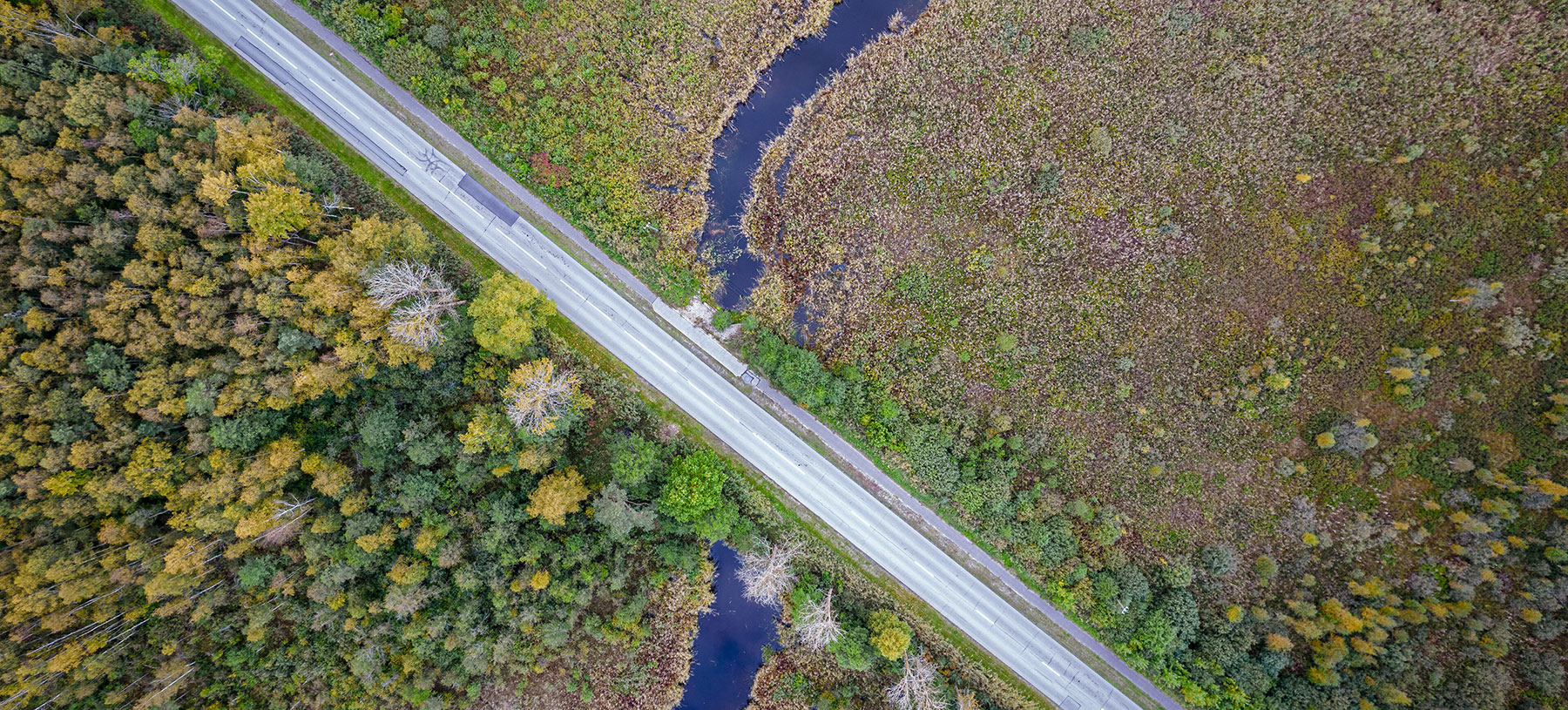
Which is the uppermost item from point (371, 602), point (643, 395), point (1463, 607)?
point (1463, 607)

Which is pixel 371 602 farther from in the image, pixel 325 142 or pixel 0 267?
pixel 325 142

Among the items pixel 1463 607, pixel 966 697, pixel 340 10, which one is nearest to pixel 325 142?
pixel 340 10

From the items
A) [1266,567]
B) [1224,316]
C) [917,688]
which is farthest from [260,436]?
[1266,567]

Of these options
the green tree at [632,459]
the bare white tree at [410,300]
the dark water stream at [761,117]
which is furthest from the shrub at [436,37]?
the green tree at [632,459]

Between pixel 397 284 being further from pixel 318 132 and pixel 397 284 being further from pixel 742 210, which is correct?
pixel 742 210

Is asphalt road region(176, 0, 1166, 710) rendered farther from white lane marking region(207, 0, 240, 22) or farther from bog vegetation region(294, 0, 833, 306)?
bog vegetation region(294, 0, 833, 306)

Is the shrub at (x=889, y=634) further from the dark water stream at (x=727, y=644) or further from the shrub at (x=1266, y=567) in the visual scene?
the shrub at (x=1266, y=567)
